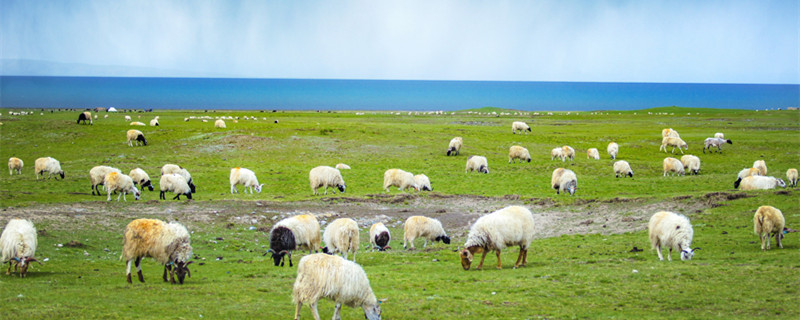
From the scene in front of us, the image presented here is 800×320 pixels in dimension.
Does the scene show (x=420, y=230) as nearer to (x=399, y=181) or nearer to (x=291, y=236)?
(x=291, y=236)

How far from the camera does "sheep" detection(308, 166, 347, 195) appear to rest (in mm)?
30719

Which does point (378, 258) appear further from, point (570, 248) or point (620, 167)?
point (620, 167)

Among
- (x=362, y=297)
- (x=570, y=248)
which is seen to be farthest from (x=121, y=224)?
(x=570, y=248)

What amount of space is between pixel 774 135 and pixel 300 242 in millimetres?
58934

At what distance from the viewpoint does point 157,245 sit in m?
13.0

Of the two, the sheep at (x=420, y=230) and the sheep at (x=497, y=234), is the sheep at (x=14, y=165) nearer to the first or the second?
the sheep at (x=420, y=230)

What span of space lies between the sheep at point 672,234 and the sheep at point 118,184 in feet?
78.5

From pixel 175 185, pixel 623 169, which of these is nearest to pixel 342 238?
A: pixel 175 185

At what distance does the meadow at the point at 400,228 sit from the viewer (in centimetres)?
1143

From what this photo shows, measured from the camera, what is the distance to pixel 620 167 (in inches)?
1470

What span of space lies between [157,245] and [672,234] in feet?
45.0

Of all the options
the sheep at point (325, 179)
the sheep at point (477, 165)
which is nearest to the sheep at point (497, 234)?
the sheep at point (325, 179)

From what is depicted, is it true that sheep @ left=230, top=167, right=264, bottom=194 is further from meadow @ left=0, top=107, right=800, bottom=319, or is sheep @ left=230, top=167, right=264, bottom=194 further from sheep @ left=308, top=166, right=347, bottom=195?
sheep @ left=308, top=166, right=347, bottom=195

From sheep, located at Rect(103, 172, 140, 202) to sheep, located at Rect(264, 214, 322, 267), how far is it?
46.9 ft
